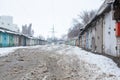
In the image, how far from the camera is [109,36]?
47.9 feet

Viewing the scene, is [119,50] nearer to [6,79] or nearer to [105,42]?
[105,42]

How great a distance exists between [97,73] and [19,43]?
37.6 meters

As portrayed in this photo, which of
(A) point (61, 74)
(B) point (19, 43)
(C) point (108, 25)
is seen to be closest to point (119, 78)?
(A) point (61, 74)

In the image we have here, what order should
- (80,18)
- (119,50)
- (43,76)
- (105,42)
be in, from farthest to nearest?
(80,18) < (105,42) < (119,50) < (43,76)

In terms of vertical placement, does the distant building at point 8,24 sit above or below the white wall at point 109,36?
above

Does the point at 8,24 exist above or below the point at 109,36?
above

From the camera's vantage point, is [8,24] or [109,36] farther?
[8,24]

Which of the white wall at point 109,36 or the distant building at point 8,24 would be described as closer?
the white wall at point 109,36

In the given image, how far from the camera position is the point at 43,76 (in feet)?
→ 27.0

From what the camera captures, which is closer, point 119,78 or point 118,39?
point 119,78

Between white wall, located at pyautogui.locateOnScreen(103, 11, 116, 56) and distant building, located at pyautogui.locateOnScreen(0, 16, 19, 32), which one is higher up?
distant building, located at pyautogui.locateOnScreen(0, 16, 19, 32)

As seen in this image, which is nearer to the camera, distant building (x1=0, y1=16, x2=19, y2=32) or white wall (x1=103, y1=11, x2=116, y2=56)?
white wall (x1=103, y1=11, x2=116, y2=56)

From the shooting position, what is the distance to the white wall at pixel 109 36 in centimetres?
1345

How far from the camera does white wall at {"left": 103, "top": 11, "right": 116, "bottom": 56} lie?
13.5 m
